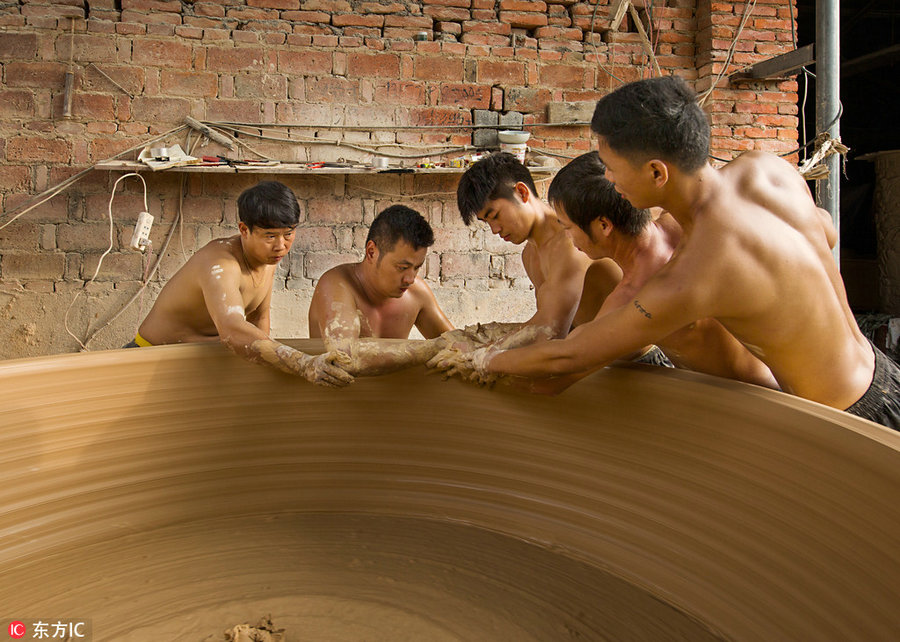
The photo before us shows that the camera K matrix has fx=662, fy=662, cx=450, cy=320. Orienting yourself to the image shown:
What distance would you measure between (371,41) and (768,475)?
143 inches

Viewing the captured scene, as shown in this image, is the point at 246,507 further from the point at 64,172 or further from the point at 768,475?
the point at 64,172

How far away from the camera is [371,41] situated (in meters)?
4.12

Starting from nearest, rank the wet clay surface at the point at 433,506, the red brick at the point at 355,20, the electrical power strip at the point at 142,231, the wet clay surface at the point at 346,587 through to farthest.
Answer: the wet clay surface at the point at 433,506 < the wet clay surface at the point at 346,587 < the electrical power strip at the point at 142,231 < the red brick at the point at 355,20

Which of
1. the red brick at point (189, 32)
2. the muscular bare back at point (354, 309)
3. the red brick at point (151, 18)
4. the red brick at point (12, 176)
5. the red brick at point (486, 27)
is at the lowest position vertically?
the muscular bare back at point (354, 309)

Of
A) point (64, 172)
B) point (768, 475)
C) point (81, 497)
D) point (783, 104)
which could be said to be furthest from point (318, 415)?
point (783, 104)

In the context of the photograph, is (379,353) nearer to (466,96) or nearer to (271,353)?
(271,353)

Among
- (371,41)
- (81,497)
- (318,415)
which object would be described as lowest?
(81,497)

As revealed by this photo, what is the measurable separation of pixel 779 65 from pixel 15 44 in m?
4.29

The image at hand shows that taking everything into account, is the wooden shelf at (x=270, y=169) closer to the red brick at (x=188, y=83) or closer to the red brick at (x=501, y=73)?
the red brick at (x=188, y=83)

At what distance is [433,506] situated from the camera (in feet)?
6.83

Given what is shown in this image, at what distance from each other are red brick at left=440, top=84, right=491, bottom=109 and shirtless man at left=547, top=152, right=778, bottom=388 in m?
2.64

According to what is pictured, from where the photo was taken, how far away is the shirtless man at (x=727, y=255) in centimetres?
133

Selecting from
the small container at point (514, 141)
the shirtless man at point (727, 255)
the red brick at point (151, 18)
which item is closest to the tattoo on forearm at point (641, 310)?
the shirtless man at point (727, 255)

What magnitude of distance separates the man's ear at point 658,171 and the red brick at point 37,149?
3.66 metres
